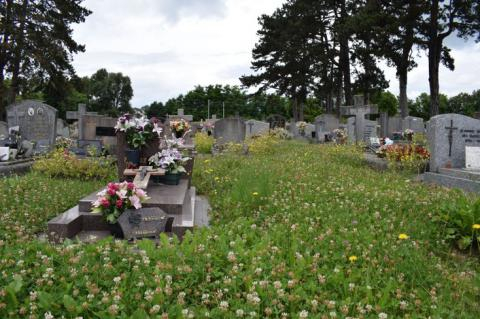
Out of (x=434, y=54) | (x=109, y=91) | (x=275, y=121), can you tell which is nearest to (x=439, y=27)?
(x=434, y=54)

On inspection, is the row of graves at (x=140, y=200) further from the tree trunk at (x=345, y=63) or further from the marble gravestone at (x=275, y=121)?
the marble gravestone at (x=275, y=121)

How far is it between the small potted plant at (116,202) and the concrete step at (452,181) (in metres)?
6.72

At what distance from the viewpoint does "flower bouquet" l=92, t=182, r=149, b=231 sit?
5285mm

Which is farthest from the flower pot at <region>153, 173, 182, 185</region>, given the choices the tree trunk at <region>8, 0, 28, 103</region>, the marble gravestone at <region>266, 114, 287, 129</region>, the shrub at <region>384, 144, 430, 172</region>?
the marble gravestone at <region>266, 114, 287, 129</region>

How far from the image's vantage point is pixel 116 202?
17.4ft

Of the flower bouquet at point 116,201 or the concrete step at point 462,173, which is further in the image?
the concrete step at point 462,173

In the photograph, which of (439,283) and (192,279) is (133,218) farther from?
(439,283)

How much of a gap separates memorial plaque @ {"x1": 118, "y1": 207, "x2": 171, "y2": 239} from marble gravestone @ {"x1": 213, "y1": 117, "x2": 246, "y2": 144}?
15377 millimetres

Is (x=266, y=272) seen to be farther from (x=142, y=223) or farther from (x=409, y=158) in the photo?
(x=409, y=158)

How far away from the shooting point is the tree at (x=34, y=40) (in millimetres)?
26906

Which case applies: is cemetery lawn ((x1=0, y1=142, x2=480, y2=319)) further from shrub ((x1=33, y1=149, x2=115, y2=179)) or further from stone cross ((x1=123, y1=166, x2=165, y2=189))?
shrub ((x1=33, y1=149, x2=115, y2=179))

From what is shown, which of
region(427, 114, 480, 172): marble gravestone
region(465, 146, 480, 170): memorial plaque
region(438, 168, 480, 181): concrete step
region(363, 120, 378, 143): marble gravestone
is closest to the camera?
region(438, 168, 480, 181): concrete step

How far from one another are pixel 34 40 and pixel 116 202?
27014 millimetres

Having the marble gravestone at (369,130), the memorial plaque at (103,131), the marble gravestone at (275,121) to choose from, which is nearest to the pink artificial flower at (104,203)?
the memorial plaque at (103,131)
